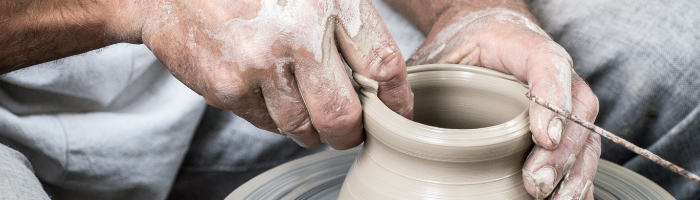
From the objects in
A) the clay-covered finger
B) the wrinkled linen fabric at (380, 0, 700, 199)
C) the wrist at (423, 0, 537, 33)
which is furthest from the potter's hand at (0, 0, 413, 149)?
the wrinkled linen fabric at (380, 0, 700, 199)

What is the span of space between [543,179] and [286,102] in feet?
1.49

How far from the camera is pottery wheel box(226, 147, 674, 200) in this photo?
1.11 metres

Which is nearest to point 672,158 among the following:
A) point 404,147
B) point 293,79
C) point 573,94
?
point 573,94

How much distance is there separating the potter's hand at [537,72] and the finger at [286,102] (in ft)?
1.30

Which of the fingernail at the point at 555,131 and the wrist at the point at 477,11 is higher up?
the fingernail at the point at 555,131

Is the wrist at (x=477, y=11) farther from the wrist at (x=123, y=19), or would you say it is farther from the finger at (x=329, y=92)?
the wrist at (x=123, y=19)

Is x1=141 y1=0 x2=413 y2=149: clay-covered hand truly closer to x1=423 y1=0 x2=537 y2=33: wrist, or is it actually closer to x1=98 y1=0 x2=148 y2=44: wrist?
x1=98 y1=0 x2=148 y2=44: wrist

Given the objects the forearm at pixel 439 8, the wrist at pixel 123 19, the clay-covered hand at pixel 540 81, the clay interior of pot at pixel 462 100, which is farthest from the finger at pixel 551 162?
the wrist at pixel 123 19

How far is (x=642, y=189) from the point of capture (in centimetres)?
113

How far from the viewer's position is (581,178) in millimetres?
Answer: 940

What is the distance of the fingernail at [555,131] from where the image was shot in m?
0.85

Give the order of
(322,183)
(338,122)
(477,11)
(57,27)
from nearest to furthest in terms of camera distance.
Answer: (338,122) < (57,27) < (322,183) < (477,11)

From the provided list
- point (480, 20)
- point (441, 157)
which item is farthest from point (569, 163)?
point (480, 20)

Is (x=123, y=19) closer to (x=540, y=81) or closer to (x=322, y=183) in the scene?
(x=322, y=183)
